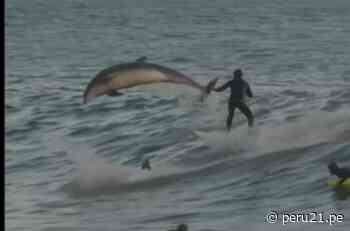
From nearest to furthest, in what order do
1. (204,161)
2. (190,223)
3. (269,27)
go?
(190,223), (204,161), (269,27)

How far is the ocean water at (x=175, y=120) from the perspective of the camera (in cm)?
971

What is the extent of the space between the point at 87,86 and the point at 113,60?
18.3 inches

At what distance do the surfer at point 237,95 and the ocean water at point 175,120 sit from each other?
89 mm

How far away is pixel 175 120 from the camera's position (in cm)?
1036

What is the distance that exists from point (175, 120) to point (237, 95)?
730 mm

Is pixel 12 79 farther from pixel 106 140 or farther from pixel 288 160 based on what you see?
pixel 288 160

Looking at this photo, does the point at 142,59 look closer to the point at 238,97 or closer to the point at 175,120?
the point at 175,120

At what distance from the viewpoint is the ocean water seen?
9711 millimetres

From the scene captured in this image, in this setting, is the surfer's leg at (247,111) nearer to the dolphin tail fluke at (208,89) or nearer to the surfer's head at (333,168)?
the dolphin tail fluke at (208,89)

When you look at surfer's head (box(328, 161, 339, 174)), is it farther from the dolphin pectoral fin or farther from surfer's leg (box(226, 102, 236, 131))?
the dolphin pectoral fin

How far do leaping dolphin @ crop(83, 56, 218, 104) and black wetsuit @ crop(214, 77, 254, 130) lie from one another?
0.68 feet

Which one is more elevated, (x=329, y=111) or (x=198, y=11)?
(x=198, y=11)

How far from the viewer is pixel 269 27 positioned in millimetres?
11148

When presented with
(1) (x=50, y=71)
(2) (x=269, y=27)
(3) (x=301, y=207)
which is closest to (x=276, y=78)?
(2) (x=269, y=27)
